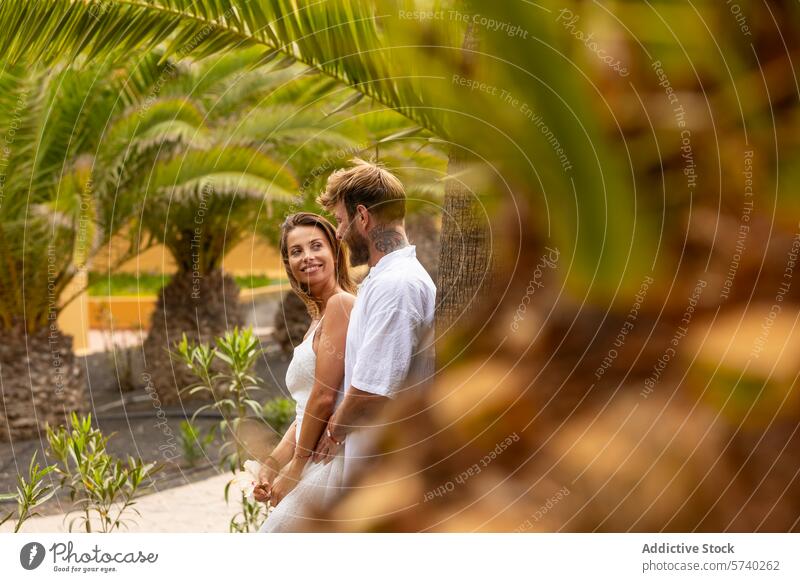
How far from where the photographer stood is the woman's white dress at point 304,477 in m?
1.65

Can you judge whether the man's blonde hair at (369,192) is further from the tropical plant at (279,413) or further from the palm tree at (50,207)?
the tropical plant at (279,413)

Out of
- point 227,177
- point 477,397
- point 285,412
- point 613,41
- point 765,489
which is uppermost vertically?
point 227,177

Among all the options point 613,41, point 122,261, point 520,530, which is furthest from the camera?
point 122,261

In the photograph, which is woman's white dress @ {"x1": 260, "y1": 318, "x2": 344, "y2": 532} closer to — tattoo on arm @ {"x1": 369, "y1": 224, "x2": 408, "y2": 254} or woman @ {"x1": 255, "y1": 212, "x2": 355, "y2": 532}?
woman @ {"x1": 255, "y1": 212, "x2": 355, "y2": 532}

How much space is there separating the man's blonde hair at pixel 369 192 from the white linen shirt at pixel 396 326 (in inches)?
3.4

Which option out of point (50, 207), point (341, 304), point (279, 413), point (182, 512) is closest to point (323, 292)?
point (341, 304)

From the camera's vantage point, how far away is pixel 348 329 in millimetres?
1603

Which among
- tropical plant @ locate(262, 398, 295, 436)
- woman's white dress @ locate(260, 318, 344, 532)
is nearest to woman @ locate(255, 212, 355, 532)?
woman's white dress @ locate(260, 318, 344, 532)

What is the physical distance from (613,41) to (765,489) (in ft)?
1.99

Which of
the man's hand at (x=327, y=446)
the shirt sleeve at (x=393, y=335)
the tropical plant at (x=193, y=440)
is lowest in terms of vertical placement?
the tropical plant at (x=193, y=440)

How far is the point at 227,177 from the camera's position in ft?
12.5

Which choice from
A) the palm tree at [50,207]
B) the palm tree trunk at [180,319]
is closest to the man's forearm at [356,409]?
the palm tree at [50,207]
